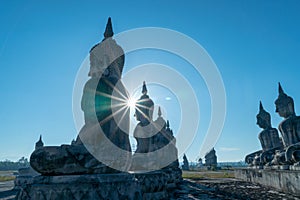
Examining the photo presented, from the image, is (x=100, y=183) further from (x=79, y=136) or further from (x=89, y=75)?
(x=89, y=75)

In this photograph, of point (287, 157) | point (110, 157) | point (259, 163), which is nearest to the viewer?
point (110, 157)

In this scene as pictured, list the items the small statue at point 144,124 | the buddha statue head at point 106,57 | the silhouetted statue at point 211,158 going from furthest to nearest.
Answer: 1. the silhouetted statue at point 211,158
2. the small statue at point 144,124
3. the buddha statue head at point 106,57

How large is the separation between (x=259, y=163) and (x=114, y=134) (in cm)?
1210

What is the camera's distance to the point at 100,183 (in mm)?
3203

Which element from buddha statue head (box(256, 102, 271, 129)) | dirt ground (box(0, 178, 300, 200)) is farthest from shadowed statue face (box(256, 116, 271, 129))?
dirt ground (box(0, 178, 300, 200))

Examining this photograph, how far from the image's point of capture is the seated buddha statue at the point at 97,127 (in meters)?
3.31

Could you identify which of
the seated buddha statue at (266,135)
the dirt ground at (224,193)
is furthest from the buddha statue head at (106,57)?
the seated buddha statue at (266,135)

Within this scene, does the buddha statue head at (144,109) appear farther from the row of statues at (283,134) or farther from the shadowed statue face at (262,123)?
the shadowed statue face at (262,123)

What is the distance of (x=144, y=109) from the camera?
11500 millimetres

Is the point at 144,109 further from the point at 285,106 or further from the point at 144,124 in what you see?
the point at 285,106

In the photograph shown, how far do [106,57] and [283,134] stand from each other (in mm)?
8447

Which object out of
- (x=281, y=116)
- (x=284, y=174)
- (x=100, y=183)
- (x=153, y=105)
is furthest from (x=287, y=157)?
(x=100, y=183)

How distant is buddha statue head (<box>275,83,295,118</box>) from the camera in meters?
9.69

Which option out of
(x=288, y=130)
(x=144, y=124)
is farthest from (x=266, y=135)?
(x=144, y=124)
